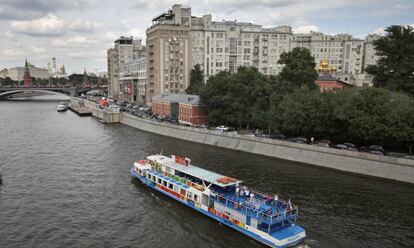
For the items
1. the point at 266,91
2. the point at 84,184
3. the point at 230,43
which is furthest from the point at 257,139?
the point at 230,43

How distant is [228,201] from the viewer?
35.3 m

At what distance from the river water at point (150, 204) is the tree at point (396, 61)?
2870 centimetres

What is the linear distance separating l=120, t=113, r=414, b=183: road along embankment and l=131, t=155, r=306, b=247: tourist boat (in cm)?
1982

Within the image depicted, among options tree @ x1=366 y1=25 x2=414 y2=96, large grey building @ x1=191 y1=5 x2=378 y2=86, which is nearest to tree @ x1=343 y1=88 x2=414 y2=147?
tree @ x1=366 y1=25 x2=414 y2=96

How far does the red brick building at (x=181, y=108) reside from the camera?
305ft

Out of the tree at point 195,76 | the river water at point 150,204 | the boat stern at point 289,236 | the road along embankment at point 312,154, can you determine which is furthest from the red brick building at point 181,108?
the boat stern at point 289,236

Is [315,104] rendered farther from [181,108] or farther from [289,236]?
[181,108]

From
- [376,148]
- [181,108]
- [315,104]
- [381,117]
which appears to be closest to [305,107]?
[315,104]

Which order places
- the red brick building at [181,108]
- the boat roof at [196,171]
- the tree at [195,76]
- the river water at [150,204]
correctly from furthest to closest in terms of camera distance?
the tree at [195,76]
the red brick building at [181,108]
the boat roof at [196,171]
the river water at [150,204]

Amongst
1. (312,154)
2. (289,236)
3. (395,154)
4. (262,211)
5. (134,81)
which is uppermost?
(134,81)

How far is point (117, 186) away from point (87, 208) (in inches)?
316

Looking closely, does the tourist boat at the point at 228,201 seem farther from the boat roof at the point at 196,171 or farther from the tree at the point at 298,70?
the tree at the point at 298,70

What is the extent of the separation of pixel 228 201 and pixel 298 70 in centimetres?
4951

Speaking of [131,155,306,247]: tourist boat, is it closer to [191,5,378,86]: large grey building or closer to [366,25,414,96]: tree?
[366,25,414,96]: tree
